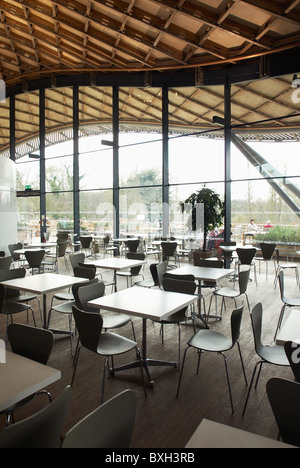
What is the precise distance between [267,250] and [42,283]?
5.60 metres

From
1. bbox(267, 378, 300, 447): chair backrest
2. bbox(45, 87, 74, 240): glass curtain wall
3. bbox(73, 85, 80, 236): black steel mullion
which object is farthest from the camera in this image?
bbox(45, 87, 74, 240): glass curtain wall

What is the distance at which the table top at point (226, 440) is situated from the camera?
1357 mm

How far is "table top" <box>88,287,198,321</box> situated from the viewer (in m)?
2.99

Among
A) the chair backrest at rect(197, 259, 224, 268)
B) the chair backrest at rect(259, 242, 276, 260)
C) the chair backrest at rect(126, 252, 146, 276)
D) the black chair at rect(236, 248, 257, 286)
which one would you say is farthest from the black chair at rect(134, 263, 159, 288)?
the chair backrest at rect(259, 242, 276, 260)

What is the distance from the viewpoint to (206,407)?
2.96 metres

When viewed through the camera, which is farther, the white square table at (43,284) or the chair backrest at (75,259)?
the chair backrest at (75,259)

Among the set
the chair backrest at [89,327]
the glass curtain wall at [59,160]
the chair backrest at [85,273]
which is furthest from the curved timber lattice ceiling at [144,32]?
the chair backrest at [89,327]

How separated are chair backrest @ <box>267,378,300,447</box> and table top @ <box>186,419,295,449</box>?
269mm

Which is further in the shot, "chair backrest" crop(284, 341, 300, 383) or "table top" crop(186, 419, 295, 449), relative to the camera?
"chair backrest" crop(284, 341, 300, 383)

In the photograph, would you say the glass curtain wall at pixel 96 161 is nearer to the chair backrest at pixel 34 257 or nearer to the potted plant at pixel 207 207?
the potted plant at pixel 207 207

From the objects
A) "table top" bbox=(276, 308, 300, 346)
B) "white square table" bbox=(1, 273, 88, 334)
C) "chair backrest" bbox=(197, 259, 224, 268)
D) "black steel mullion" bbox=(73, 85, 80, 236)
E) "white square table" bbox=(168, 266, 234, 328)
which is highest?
"black steel mullion" bbox=(73, 85, 80, 236)

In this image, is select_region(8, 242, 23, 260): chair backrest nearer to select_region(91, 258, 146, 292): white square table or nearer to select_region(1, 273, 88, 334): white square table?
select_region(91, 258, 146, 292): white square table

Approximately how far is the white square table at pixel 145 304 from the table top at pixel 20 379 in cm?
110
